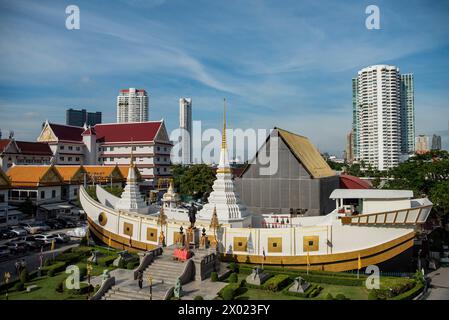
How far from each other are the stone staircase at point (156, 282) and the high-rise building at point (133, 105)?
12923 centimetres

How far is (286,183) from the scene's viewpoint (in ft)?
110

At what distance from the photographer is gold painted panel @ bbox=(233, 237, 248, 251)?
21312 mm

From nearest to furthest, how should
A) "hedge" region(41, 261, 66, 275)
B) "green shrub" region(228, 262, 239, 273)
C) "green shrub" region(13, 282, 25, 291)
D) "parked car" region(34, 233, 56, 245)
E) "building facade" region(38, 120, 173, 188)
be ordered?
"green shrub" region(13, 282, 25, 291), "green shrub" region(228, 262, 239, 273), "hedge" region(41, 261, 66, 275), "parked car" region(34, 233, 56, 245), "building facade" region(38, 120, 173, 188)

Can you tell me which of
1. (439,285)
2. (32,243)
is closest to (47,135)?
(32,243)

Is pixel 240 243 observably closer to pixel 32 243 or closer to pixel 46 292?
pixel 46 292

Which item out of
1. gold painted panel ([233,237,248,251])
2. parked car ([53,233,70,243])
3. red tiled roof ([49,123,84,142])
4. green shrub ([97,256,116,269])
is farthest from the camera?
red tiled roof ([49,123,84,142])

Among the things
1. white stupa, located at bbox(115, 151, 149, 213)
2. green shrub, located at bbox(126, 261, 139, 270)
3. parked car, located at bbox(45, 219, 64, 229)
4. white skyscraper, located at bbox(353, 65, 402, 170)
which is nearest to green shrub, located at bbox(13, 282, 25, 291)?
green shrub, located at bbox(126, 261, 139, 270)

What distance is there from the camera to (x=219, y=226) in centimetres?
2145

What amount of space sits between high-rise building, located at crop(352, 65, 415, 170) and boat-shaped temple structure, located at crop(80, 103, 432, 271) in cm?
9477

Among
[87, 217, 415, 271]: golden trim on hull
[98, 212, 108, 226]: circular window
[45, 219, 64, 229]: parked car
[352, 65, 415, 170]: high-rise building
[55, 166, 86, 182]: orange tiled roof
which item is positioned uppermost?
[352, 65, 415, 170]: high-rise building

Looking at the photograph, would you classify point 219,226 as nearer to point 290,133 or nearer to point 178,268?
point 178,268

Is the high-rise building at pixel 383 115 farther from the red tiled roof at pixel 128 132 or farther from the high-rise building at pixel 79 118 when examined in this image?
the high-rise building at pixel 79 118

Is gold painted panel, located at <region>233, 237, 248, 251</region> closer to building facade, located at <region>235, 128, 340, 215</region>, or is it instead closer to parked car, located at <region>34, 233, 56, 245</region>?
building facade, located at <region>235, 128, 340, 215</region>

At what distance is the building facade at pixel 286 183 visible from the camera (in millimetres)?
33031
